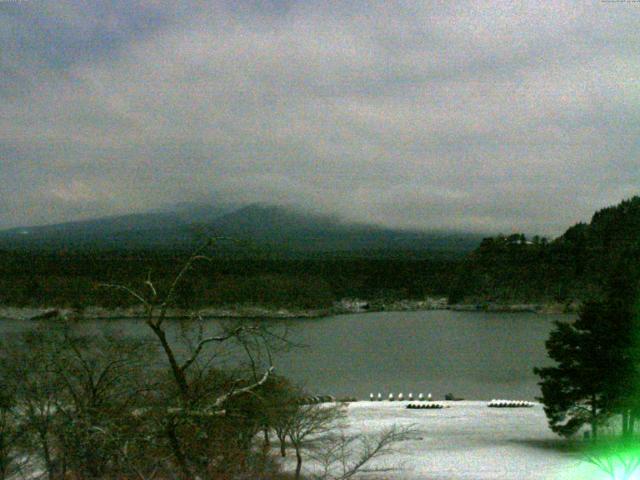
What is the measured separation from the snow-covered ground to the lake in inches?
104

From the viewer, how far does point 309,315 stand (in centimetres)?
6041

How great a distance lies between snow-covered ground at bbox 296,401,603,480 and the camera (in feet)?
35.2

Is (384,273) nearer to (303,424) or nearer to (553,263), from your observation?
(553,263)

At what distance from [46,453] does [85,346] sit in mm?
2152

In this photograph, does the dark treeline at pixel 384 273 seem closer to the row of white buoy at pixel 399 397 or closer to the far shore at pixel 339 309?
the far shore at pixel 339 309

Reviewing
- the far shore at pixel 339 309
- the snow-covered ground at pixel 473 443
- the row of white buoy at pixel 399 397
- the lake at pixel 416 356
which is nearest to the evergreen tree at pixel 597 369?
the snow-covered ground at pixel 473 443

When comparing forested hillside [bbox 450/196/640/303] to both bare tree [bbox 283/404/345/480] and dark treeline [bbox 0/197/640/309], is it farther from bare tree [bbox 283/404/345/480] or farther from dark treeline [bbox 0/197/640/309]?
bare tree [bbox 283/404/345/480]

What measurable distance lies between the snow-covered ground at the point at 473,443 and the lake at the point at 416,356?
8.64ft

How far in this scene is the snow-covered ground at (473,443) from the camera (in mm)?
10719

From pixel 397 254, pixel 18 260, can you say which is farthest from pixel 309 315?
pixel 397 254

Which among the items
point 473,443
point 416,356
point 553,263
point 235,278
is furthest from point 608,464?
point 553,263

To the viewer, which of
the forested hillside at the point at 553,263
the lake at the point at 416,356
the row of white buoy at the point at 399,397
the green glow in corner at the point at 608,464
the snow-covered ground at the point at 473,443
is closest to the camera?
the green glow in corner at the point at 608,464

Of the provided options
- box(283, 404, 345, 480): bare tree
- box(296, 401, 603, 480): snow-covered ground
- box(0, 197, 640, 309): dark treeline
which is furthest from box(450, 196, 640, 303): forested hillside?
box(283, 404, 345, 480): bare tree

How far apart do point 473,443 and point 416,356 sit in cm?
2174
